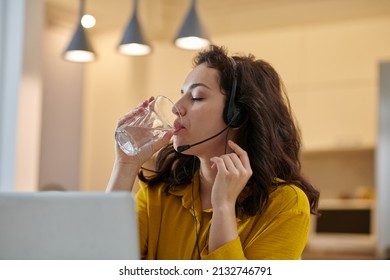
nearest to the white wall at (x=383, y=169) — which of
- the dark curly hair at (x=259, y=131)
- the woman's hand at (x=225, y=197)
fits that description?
the dark curly hair at (x=259, y=131)

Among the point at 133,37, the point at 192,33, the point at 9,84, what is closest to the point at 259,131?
the point at 192,33

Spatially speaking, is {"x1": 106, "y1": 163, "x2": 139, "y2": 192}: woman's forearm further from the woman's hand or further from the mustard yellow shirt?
the woman's hand

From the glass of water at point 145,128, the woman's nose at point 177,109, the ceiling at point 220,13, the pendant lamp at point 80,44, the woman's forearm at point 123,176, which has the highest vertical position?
the ceiling at point 220,13

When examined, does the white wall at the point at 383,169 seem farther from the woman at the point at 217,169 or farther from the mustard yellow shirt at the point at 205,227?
the mustard yellow shirt at the point at 205,227

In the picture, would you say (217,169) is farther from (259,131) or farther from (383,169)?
(383,169)

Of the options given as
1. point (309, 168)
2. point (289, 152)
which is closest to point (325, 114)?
point (309, 168)

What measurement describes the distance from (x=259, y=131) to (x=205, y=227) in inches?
8.0

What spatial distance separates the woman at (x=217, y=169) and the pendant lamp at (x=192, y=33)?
1766 mm

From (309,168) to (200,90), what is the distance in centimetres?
409

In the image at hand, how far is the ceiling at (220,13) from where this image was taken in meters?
4.45

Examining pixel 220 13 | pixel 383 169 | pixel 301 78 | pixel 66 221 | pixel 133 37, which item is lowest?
pixel 383 169

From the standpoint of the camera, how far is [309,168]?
5223 mm

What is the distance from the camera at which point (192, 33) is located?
10.0 ft

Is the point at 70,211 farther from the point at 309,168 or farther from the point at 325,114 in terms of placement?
the point at 309,168
